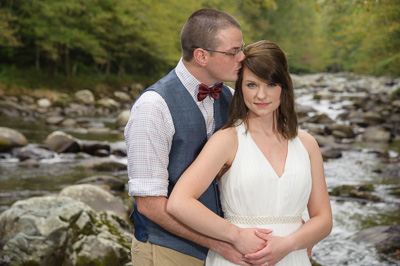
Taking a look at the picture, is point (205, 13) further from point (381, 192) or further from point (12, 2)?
point (12, 2)

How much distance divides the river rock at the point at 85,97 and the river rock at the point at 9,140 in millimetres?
11003

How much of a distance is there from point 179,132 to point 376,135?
47.9 ft

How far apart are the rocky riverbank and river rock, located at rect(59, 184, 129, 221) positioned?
1 cm

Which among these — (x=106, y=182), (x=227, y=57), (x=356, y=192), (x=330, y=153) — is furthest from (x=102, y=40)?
(x=227, y=57)

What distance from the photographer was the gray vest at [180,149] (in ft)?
8.33

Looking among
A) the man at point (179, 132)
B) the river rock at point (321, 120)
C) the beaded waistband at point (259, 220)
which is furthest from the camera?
the river rock at point (321, 120)

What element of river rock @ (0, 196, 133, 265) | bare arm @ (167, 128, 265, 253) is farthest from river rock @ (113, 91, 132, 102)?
bare arm @ (167, 128, 265, 253)

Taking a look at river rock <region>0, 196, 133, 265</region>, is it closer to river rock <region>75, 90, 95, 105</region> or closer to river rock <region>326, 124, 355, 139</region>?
river rock <region>326, 124, 355, 139</region>

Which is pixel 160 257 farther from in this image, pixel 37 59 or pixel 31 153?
pixel 37 59

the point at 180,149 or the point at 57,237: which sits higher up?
the point at 180,149

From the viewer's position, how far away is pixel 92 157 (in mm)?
12273

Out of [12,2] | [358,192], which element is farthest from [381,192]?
[12,2]

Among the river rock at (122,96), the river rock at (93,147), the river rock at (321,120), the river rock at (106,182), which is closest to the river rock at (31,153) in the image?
the river rock at (93,147)

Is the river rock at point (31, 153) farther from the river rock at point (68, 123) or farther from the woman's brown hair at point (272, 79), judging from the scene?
the woman's brown hair at point (272, 79)
